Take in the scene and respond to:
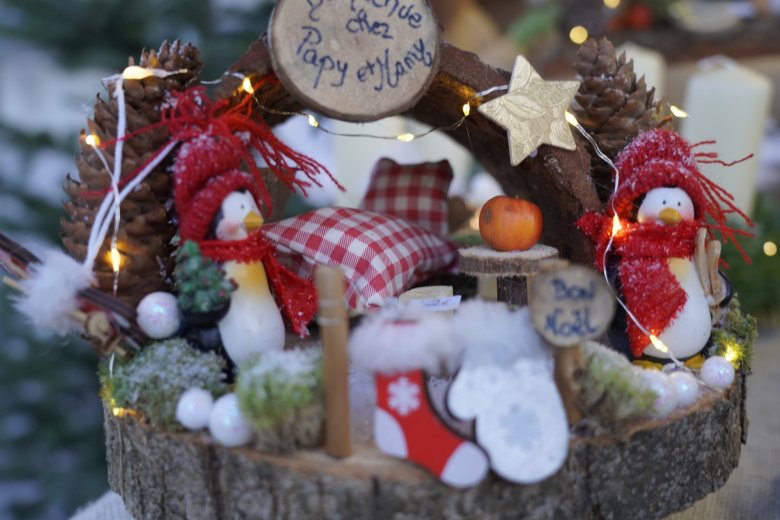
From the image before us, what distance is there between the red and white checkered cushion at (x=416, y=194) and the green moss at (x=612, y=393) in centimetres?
91

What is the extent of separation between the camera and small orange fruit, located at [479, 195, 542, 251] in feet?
5.13

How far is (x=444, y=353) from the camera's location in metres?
0.99

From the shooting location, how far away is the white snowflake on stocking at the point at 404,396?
3.22 feet

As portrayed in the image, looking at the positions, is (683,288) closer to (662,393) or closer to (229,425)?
(662,393)

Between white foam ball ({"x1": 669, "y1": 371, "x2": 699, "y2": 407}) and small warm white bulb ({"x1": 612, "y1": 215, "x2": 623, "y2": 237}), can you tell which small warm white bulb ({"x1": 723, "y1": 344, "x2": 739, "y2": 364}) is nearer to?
white foam ball ({"x1": 669, "y1": 371, "x2": 699, "y2": 407})

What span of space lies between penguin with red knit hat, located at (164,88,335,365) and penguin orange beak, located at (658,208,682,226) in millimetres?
682

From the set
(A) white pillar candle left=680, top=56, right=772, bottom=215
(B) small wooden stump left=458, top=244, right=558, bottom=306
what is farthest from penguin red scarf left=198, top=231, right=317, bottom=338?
(A) white pillar candle left=680, top=56, right=772, bottom=215

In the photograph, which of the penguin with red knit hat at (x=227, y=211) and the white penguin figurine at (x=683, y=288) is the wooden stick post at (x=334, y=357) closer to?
the penguin with red knit hat at (x=227, y=211)

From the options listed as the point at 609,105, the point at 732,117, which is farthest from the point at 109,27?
the point at 732,117

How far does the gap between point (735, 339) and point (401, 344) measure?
0.73m

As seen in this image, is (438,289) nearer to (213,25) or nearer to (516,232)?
(516,232)

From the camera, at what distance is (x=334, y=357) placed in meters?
0.98

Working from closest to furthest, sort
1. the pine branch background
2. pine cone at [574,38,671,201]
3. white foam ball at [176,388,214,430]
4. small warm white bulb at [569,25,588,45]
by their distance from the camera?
white foam ball at [176,388,214,430], pine cone at [574,38,671,201], the pine branch background, small warm white bulb at [569,25,588,45]

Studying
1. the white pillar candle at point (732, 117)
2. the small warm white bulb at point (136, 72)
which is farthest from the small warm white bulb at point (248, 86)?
the white pillar candle at point (732, 117)
